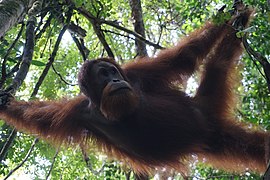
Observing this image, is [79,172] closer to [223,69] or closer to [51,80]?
[51,80]

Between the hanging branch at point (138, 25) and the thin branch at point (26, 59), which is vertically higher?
the hanging branch at point (138, 25)

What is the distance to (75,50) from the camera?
800 cm

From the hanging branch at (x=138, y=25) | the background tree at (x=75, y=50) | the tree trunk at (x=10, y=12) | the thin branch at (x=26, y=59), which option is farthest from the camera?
the hanging branch at (x=138, y=25)

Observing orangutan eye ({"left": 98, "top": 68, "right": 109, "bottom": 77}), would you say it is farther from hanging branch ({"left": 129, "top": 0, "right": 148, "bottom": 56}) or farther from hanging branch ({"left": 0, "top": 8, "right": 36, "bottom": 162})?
hanging branch ({"left": 129, "top": 0, "right": 148, "bottom": 56})

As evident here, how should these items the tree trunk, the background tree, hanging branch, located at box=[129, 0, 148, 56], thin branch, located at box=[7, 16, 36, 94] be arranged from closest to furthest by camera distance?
the tree trunk, thin branch, located at box=[7, 16, 36, 94], the background tree, hanging branch, located at box=[129, 0, 148, 56]

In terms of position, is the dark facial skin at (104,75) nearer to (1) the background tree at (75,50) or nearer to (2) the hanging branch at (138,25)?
(1) the background tree at (75,50)

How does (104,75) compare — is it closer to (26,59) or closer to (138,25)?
(26,59)

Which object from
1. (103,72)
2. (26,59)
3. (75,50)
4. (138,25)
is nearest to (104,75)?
(103,72)

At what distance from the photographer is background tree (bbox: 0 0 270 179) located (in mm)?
3551

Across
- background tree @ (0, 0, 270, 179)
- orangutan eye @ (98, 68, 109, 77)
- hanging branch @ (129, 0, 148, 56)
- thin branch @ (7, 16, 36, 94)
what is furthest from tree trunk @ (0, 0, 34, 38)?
hanging branch @ (129, 0, 148, 56)

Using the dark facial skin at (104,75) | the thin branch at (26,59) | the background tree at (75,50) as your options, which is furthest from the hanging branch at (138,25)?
the thin branch at (26,59)

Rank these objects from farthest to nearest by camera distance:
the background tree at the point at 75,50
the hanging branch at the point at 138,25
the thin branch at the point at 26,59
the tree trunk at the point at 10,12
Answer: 1. the hanging branch at the point at 138,25
2. the background tree at the point at 75,50
3. the thin branch at the point at 26,59
4. the tree trunk at the point at 10,12

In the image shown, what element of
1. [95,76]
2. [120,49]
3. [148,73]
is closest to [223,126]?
[148,73]

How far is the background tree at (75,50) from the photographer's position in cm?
355
